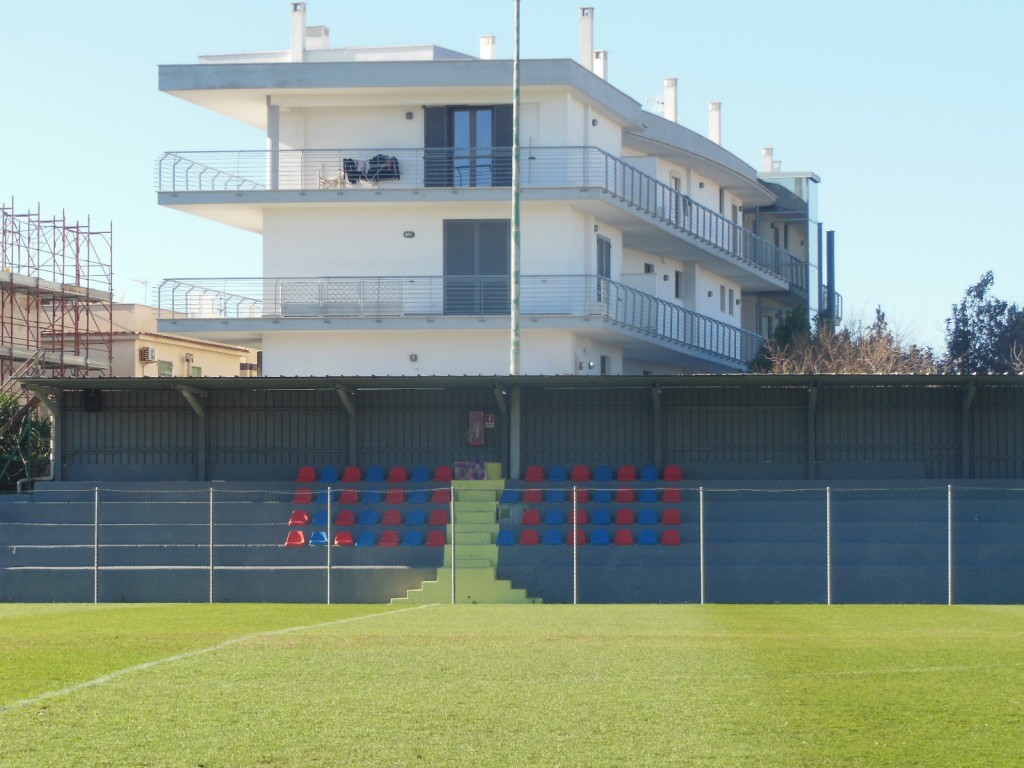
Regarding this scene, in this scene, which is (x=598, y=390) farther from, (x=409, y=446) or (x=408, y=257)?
(x=408, y=257)

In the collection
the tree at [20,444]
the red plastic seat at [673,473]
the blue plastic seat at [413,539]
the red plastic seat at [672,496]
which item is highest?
the tree at [20,444]

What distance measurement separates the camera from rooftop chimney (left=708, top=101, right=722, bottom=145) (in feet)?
198

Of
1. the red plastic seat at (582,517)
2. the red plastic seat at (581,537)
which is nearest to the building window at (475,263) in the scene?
the red plastic seat at (582,517)

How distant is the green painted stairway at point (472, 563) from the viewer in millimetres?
29609

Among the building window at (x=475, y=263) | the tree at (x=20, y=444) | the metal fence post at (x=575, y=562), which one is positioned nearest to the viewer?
the metal fence post at (x=575, y=562)

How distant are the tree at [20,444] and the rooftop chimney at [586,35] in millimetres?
18375

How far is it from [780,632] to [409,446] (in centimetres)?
1734

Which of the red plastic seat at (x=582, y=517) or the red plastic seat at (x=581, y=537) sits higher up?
the red plastic seat at (x=582, y=517)

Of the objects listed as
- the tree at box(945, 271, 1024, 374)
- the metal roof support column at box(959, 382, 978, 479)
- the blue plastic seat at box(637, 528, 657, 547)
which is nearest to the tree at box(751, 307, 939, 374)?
the tree at box(945, 271, 1024, 374)

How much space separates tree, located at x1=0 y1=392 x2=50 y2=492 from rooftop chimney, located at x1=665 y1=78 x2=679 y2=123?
24372 mm

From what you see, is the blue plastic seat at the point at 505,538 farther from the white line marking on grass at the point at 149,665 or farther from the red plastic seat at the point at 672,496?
the white line marking on grass at the point at 149,665

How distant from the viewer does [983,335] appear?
6050 centimetres

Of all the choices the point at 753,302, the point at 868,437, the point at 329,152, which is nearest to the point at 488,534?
the point at 868,437

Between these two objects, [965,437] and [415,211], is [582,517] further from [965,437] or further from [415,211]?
[415,211]
